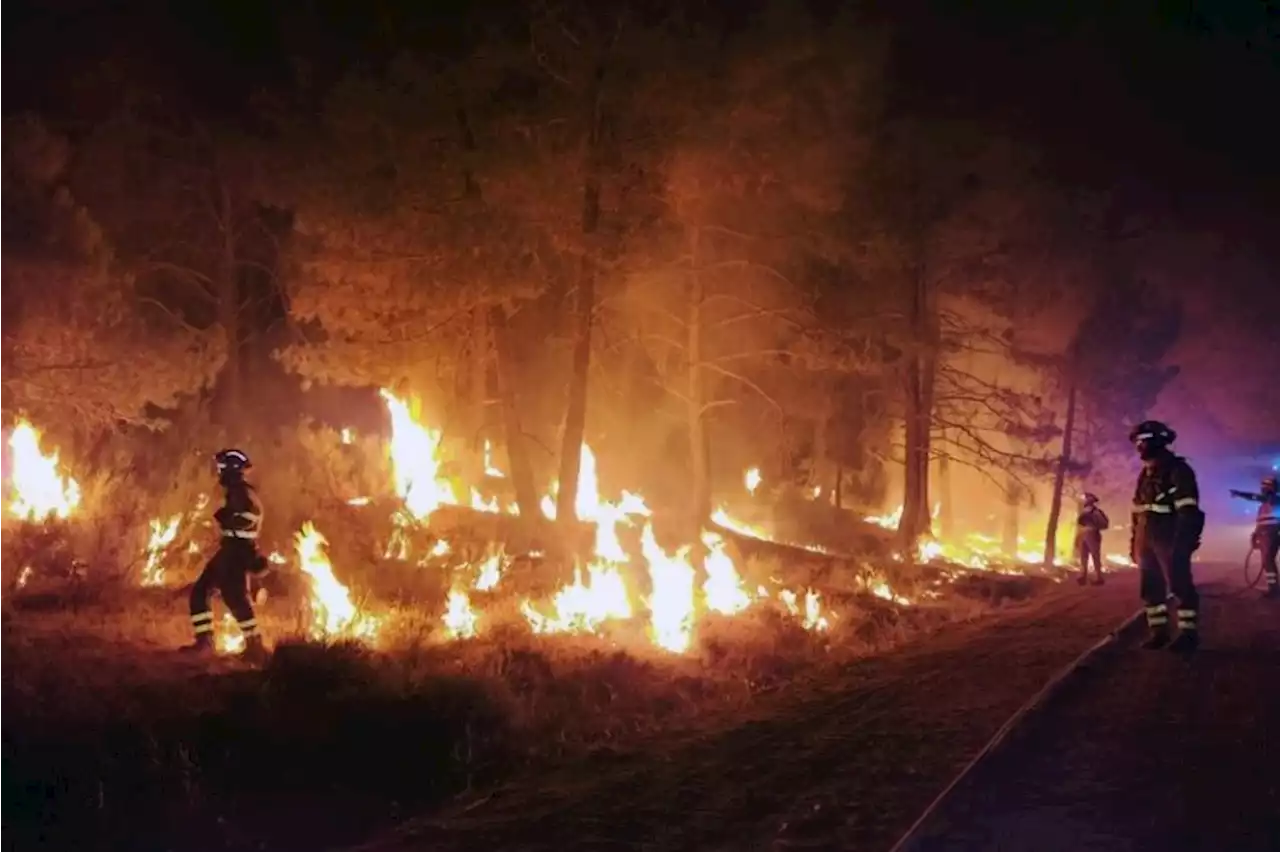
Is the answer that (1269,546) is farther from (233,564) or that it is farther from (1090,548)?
(233,564)

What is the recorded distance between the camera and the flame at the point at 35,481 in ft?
59.7

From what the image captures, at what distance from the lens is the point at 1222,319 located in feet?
156

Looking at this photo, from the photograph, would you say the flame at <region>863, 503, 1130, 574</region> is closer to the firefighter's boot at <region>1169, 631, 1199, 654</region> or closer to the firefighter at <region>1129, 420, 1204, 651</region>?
the firefighter at <region>1129, 420, 1204, 651</region>

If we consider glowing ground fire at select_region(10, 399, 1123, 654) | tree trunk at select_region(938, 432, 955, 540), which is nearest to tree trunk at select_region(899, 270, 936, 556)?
glowing ground fire at select_region(10, 399, 1123, 654)

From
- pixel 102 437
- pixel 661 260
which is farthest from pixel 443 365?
pixel 102 437

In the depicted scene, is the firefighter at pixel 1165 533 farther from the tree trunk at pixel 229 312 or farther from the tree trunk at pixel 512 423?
the tree trunk at pixel 229 312

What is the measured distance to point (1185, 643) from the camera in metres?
11.0

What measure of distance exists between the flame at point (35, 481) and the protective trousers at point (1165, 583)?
14.3m

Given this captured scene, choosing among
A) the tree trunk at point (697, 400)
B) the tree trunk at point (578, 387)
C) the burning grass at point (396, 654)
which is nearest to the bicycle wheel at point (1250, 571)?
the burning grass at point (396, 654)

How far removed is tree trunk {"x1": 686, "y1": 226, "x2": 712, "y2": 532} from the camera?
19.8 metres

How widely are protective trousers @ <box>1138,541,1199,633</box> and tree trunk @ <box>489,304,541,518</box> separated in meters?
8.68

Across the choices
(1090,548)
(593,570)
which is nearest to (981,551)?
(1090,548)

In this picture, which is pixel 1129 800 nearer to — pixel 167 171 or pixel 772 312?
pixel 772 312

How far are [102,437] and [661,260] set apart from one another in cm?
994
